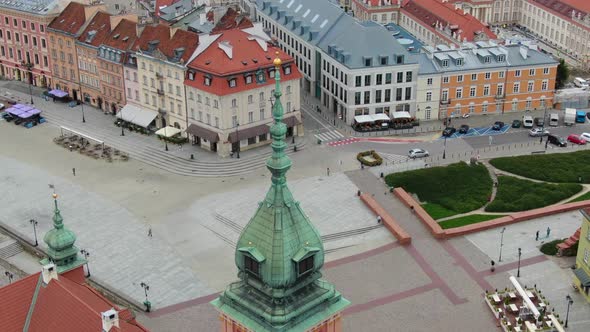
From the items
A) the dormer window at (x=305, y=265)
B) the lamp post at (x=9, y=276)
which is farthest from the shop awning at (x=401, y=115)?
the dormer window at (x=305, y=265)

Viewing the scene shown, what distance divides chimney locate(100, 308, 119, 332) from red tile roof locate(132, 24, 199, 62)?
255ft

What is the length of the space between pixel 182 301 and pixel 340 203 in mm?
30078

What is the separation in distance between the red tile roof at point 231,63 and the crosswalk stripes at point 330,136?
465 inches

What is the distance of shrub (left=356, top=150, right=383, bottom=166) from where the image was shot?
120m

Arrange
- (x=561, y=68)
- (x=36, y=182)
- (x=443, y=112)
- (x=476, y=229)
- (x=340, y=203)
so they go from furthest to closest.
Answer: (x=561, y=68)
(x=443, y=112)
(x=36, y=182)
(x=340, y=203)
(x=476, y=229)

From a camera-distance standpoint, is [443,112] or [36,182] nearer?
[36,182]

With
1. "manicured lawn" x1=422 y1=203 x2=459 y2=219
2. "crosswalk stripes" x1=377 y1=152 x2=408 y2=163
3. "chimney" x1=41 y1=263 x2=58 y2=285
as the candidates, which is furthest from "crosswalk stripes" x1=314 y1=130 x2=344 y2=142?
"chimney" x1=41 y1=263 x2=58 y2=285

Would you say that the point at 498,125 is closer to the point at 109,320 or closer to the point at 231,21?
the point at 231,21

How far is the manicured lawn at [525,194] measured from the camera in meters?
106

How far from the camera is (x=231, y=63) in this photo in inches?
4840

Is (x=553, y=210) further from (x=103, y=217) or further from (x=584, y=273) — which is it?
(x=103, y=217)

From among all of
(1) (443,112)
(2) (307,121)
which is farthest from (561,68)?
(2) (307,121)

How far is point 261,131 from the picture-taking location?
12688 centimetres

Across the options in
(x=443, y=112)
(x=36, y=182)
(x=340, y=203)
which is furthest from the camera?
(x=443, y=112)
